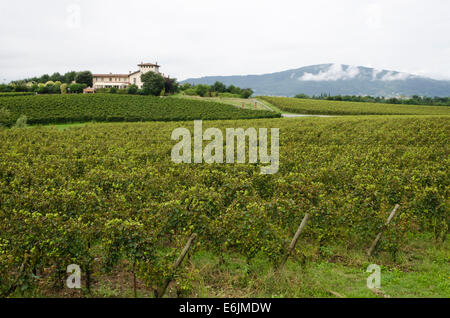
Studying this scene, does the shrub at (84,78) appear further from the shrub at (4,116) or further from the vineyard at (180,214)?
the vineyard at (180,214)

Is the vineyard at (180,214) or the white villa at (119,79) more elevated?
the white villa at (119,79)

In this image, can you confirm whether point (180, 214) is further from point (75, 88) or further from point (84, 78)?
point (84, 78)

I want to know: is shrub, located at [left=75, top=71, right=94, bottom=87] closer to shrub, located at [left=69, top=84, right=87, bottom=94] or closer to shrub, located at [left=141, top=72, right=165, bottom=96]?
shrub, located at [left=69, top=84, right=87, bottom=94]

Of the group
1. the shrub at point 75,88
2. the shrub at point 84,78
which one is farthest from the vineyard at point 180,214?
the shrub at point 84,78

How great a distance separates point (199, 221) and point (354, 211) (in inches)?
202

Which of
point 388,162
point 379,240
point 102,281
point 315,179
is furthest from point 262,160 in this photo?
point 102,281

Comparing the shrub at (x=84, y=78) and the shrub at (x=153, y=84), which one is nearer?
the shrub at (x=153, y=84)

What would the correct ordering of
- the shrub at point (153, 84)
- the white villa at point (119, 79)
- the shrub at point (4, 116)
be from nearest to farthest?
the shrub at point (4, 116) → the shrub at point (153, 84) → the white villa at point (119, 79)

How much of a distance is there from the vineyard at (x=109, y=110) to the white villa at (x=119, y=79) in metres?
51.0

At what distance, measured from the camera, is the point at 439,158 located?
17859 mm

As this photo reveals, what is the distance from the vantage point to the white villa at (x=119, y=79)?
406 ft

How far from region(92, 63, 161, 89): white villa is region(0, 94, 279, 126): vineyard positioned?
5098cm

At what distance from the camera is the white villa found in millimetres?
123812
